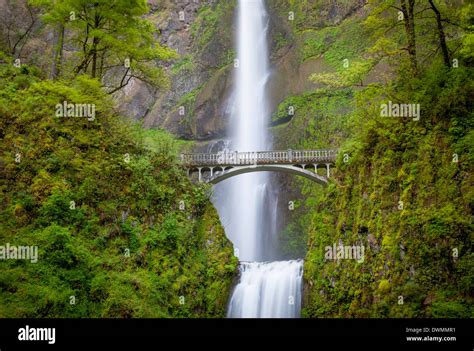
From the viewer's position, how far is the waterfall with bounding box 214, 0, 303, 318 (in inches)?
814

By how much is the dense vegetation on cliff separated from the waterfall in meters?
1.86

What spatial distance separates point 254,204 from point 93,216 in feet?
66.3

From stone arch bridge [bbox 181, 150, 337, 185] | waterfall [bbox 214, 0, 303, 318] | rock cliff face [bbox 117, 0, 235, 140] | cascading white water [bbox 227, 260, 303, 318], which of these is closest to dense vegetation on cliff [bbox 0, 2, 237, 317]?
cascading white water [bbox 227, 260, 303, 318]

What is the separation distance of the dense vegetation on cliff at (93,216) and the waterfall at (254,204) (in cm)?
186

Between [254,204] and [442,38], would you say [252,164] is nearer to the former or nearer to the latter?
[254,204]

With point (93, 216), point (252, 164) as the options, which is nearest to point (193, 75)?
point (252, 164)

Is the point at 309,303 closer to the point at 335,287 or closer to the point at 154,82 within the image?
the point at 335,287

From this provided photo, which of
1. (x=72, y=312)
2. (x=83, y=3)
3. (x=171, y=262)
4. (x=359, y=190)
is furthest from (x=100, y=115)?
(x=359, y=190)

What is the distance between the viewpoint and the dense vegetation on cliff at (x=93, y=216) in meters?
13.3

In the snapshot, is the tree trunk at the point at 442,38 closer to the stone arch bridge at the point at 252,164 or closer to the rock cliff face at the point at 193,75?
the stone arch bridge at the point at 252,164

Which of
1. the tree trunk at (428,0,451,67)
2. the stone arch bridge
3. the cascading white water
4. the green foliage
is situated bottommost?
the cascading white water

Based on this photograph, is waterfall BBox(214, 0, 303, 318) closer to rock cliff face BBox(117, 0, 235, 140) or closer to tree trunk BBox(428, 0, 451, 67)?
rock cliff face BBox(117, 0, 235, 140)

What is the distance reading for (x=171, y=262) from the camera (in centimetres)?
1708

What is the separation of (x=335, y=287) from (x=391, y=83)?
25.2ft
